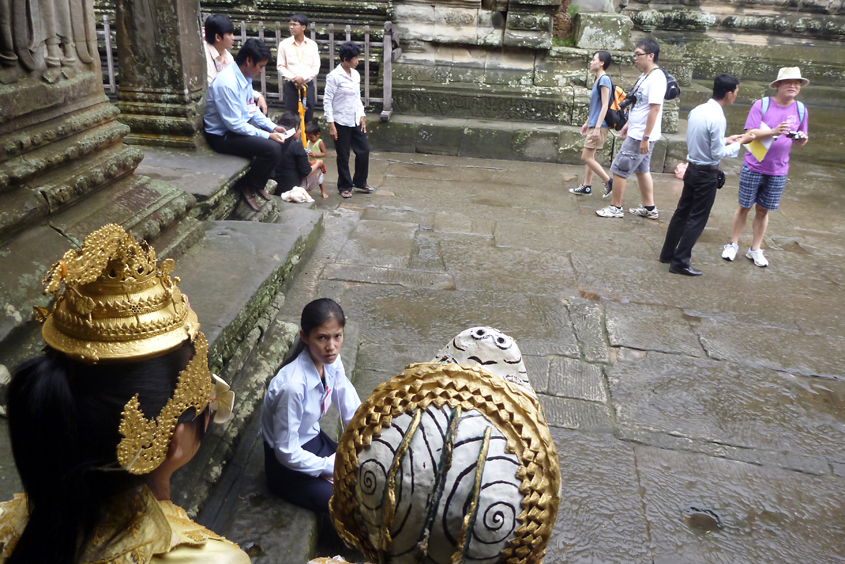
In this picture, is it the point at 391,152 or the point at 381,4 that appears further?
the point at 381,4

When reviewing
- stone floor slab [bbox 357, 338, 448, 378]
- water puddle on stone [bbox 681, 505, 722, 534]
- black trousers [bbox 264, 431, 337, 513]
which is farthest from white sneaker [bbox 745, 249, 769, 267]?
black trousers [bbox 264, 431, 337, 513]

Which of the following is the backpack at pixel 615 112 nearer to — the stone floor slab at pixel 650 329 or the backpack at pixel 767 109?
the backpack at pixel 767 109

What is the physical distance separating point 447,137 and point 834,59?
324 inches

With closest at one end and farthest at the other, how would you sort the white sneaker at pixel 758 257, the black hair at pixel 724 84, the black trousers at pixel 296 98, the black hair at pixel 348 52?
1. the black hair at pixel 724 84
2. the white sneaker at pixel 758 257
3. the black hair at pixel 348 52
4. the black trousers at pixel 296 98

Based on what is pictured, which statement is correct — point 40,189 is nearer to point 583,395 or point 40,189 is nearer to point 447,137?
point 583,395

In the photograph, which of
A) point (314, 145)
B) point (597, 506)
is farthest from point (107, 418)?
point (314, 145)

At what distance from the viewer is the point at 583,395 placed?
3.57 meters

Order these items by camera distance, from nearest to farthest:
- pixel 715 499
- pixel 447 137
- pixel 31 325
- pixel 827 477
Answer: pixel 31 325 < pixel 715 499 < pixel 827 477 < pixel 447 137

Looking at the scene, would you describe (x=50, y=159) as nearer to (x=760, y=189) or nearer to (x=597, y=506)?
(x=597, y=506)

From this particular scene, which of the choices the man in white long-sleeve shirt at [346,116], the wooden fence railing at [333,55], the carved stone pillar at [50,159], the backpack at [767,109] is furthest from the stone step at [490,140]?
the carved stone pillar at [50,159]

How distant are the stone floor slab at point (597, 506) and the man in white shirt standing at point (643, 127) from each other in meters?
3.82

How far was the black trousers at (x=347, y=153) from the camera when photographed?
6699 mm

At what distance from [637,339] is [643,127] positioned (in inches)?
114

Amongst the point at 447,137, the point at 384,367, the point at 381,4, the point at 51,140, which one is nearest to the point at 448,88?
the point at 447,137
